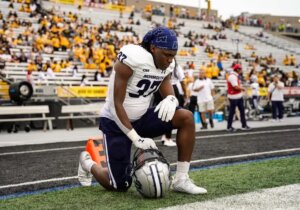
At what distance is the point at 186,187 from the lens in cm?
396

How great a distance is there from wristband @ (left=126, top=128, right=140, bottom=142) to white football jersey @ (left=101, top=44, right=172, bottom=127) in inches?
9.5

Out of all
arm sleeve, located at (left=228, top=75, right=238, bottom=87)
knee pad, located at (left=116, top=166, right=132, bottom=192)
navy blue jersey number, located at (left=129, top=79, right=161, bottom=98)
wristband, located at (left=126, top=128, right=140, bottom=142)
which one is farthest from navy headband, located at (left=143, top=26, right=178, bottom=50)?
arm sleeve, located at (left=228, top=75, right=238, bottom=87)

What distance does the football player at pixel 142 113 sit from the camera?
3955mm

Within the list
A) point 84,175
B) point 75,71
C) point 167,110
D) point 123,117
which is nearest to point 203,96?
point 75,71

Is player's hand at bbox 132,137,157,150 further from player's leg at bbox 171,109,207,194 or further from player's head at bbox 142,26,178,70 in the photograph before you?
player's head at bbox 142,26,178,70

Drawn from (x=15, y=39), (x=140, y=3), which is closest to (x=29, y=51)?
(x=15, y=39)

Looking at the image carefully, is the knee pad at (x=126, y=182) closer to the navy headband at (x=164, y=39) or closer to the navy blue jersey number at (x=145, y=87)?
the navy blue jersey number at (x=145, y=87)

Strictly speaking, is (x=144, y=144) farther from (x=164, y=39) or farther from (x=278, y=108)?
(x=278, y=108)

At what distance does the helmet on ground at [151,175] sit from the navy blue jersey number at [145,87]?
0.59m

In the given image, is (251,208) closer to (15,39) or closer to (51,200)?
(51,200)

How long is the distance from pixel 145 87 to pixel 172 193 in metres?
1.00

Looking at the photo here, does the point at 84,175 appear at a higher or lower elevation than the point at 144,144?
lower

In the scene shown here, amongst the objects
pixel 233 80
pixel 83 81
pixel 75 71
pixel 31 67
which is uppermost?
pixel 233 80

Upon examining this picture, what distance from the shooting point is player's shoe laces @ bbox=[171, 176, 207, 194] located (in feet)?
12.9
